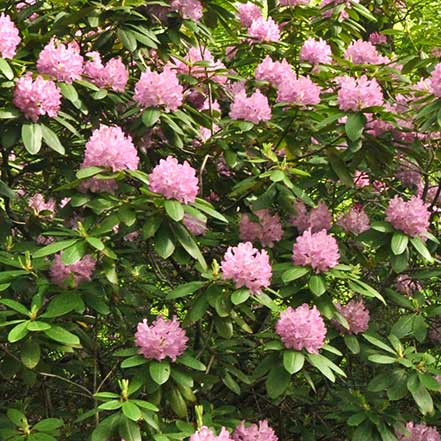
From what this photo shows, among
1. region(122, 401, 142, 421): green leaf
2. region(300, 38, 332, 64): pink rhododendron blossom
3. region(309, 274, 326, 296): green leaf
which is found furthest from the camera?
region(300, 38, 332, 64): pink rhododendron blossom

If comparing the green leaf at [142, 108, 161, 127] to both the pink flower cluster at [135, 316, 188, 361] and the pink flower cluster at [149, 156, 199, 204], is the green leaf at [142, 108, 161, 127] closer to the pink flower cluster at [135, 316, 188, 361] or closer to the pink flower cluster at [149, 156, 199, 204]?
the pink flower cluster at [149, 156, 199, 204]

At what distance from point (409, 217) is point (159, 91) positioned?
0.97 meters

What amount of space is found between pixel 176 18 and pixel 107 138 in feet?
2.88

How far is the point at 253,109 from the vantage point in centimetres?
271

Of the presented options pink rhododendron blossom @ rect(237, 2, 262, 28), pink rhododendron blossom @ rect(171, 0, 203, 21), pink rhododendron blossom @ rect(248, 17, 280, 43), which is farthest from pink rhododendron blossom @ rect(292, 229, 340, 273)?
pink rhododendron blossom @ rect(237, 2, 262, 28)

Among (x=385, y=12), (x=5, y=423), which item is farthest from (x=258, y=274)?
(x=385, y=12)

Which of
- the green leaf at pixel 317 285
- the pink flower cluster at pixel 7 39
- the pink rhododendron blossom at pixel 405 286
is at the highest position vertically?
the pink flower cluster at pixel 7 39

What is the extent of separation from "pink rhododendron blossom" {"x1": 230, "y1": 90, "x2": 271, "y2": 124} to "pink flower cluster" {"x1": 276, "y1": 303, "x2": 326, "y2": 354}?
2.49ft

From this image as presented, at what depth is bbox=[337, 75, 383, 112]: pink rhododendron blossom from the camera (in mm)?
2621

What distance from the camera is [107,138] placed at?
7.54ft

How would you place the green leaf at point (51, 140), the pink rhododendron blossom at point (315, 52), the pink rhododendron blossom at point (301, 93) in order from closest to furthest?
the green leaf at point (51, 140) < the pink rhododendron blossom at point (301, 93) < the pink rhododendron blossom at point (315, 52)

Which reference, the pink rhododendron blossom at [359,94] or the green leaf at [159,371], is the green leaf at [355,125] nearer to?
the pink rhododendron blossom at [359,94]

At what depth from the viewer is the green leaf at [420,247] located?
257cm

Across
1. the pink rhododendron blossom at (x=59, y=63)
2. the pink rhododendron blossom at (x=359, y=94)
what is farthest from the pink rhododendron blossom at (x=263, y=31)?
the pink rhododendron blossom at (x=59, y=63)
